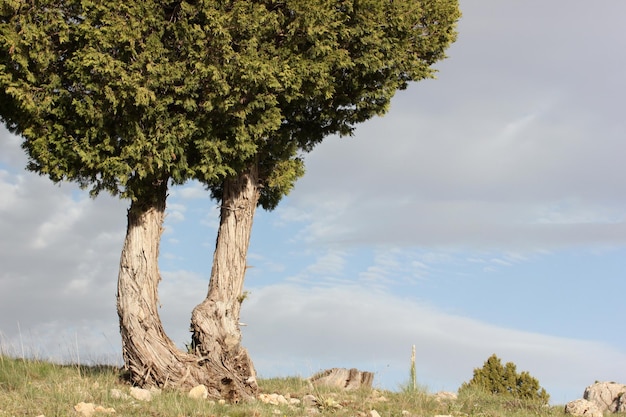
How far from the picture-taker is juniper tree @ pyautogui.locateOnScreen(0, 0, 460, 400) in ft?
45.6

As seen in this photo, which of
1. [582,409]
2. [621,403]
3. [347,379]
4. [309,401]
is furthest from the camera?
[621,403]

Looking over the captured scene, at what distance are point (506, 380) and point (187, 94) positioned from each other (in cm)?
1876

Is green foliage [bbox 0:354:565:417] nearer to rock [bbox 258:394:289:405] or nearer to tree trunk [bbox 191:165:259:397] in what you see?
rock [bbox 258:394:289:405]

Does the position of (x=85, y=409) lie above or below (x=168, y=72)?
below

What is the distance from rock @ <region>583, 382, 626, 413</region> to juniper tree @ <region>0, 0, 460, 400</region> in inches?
370

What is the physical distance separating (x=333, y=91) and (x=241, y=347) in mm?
6233

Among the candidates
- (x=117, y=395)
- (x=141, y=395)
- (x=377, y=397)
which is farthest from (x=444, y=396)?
(x=117, y=395)

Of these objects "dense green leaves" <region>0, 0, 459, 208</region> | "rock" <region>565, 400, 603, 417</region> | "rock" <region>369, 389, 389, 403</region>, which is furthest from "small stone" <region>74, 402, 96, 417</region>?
"rock" <region>565, 400, 603, 417</region>

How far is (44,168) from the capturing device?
14805 millimetres

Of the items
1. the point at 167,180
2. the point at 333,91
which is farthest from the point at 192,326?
the point at 333,91

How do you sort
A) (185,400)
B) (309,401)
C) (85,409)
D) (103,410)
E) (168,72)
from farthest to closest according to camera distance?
(309,401) → (168,72) → (185,400) → (103,410) → (85,409)

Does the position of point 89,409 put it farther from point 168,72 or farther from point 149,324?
point 168,72

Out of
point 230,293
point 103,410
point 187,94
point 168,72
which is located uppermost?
point 168,72

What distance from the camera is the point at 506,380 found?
27.2 metres
